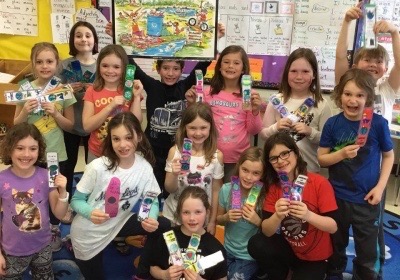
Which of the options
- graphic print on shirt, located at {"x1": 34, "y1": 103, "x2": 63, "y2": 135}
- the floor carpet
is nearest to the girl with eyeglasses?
the floor carpet

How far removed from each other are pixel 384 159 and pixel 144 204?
1479 millimetres

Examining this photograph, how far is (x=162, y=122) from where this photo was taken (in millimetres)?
3086

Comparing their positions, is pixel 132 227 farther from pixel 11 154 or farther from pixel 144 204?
pixel 11 154

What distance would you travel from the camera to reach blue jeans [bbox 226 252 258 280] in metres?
2.59

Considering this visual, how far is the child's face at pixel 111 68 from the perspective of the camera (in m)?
2.89

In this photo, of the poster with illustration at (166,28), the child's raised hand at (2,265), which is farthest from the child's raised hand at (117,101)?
the child's raised hand at (2,265)

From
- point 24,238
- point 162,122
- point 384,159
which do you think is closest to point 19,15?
point 162,122

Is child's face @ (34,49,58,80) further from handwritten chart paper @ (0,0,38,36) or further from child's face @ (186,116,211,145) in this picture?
handwritten chart paper @ (0,0,38,36)

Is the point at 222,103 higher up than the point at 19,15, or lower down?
lower down

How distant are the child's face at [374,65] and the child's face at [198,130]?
44.8 inches

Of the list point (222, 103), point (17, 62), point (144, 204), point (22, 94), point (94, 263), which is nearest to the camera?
point (144, 204)

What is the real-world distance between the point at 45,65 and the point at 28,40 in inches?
105

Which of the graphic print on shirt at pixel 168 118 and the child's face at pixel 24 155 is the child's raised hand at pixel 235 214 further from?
the child's face at pixel 24 155

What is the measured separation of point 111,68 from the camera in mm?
2895
